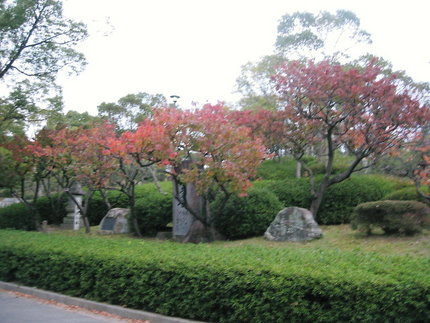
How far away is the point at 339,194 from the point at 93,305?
8645 mm

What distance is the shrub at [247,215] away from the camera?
12.9 meters

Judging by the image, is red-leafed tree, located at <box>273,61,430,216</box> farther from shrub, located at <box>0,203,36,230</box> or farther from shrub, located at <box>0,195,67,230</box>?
shrub, located at <box>0,203,36,230</box>

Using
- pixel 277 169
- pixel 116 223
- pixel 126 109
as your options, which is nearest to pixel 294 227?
pixel 116 223

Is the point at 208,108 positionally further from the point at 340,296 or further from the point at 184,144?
the point at 340,296

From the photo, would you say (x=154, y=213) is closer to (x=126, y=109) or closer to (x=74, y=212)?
(x=74, y=212)

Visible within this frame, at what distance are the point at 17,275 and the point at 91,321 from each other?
3906 millimetres

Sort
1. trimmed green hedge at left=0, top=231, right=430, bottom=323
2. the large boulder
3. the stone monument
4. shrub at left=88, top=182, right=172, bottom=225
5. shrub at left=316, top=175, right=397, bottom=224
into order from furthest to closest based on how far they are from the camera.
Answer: shrub at left=88, top=182, right=172, bottom=225, the stone monument, shrub at left=316, top=175, right=397, bottom=224, the large boulder, trimmed green hedge at left=0, top=231, right=430, bottom=323

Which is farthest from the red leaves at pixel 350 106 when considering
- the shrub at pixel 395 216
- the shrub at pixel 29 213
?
the shrub at pixel 29 213

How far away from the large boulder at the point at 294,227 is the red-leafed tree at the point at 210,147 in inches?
56.1

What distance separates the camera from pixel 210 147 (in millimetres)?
10984

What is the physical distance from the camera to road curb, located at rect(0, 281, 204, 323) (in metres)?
7.04

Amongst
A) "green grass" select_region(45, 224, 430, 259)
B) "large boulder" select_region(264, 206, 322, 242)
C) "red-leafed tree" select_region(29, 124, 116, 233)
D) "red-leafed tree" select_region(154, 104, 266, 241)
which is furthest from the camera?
"red-leafed tree" select_region(29, 124, 116, 233)

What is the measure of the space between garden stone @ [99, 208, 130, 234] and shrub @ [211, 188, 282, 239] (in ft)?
14.1

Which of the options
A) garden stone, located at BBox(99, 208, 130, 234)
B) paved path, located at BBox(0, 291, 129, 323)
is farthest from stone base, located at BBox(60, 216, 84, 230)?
paved path, located at BBox(0, 291, 129, 323)
